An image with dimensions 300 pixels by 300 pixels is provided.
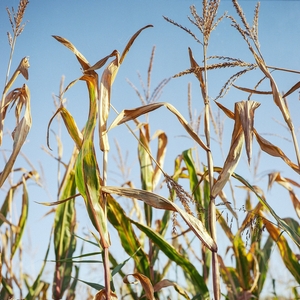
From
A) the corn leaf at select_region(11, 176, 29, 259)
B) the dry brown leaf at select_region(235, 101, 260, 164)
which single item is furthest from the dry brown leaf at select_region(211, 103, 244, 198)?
the corn leaf at select_region(11, 176, 29, 259)

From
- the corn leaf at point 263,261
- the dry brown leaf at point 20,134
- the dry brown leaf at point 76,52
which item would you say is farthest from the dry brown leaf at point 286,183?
the dry brown leaf at point 20,134

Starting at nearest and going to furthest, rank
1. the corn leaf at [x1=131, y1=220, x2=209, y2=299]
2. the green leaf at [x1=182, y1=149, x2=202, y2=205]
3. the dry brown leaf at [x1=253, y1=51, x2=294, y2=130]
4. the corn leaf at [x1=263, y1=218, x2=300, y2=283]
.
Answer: the dry brown leaf at [x1=253, y1=51, x2=294, y2=130] → the corn leaf at [x1=131, y1=220, x2=209, y2=299] → the corn leaf at [x1=263, y1=218, x2=300, y2=283] → the green leaf at [x1=182, y1=149, x2=202, y2=205]

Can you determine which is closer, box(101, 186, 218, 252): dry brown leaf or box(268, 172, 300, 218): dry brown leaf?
box(101, 186, 218, 252): dry brown leaf

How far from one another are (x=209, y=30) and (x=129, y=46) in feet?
1.09

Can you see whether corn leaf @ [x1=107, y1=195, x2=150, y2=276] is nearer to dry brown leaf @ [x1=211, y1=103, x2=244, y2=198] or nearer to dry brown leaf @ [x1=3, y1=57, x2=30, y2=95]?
dry brown leaf @ [x1=211, y1=103, x2=244, y2=198]

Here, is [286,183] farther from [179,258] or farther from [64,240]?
[64,240]

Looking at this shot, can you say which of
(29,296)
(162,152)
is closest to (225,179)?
(162,152)

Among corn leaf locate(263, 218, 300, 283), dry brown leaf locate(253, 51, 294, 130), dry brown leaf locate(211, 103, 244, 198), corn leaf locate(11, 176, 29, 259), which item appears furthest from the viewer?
corn leaf locate(11, 176, 29, 259)

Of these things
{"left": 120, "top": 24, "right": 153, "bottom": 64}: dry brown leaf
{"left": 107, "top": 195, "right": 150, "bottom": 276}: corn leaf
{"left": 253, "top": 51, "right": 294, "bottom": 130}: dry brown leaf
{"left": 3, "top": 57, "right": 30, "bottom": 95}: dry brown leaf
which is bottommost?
{"left": 107, "top": 195, "right": 150, "bottom": 276}: corn leaf

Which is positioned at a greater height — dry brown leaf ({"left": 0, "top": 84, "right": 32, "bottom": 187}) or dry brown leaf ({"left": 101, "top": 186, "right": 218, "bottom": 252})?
dry brown leaf ({"left": 0, "top": 84, "right": 32, "bottom": 187})

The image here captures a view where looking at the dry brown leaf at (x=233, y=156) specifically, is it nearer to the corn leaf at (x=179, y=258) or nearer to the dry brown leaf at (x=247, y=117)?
the dry brown leaf at (x=247, y=117)

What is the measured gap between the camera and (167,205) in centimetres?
142

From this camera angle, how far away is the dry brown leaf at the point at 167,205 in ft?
4.43

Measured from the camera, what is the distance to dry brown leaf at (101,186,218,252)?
4.43 ft
